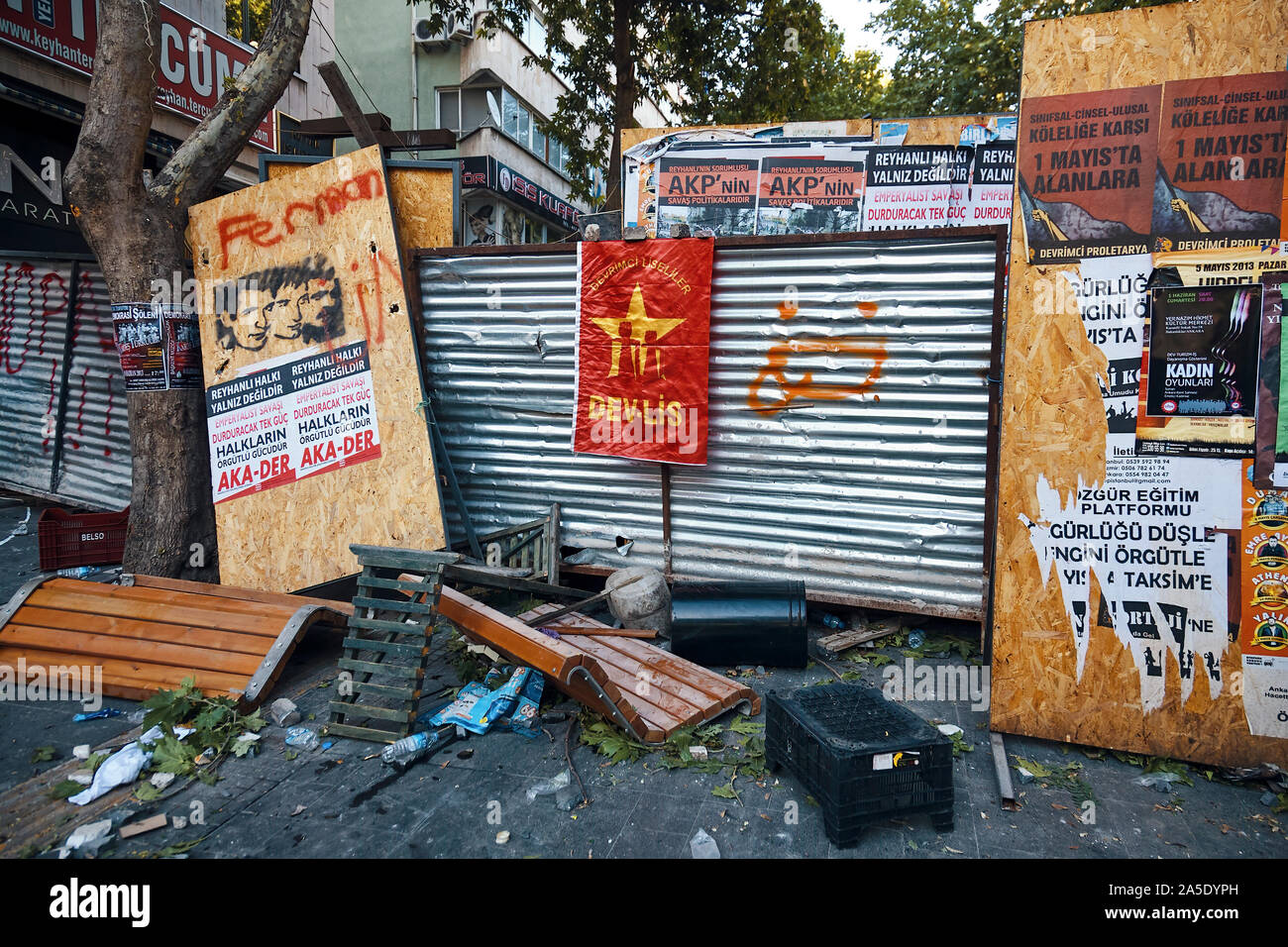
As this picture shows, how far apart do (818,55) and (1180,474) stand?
12781mm

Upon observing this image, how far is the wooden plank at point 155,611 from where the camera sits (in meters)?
4.59

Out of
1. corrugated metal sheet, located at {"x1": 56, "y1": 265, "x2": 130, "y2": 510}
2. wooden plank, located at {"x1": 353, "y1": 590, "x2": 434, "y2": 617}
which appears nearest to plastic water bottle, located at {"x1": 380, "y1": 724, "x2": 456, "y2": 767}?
wooden plank, located at {"x1": 353, "y1": 590, "x2": 434, "y2": 617}

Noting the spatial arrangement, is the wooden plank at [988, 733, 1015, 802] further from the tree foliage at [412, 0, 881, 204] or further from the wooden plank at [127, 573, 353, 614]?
the tree foliage at [412, 0, 881, 204]

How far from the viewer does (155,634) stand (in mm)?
4551

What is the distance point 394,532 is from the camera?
216 inches

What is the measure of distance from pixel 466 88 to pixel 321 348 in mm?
16206

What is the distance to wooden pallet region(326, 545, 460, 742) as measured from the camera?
393 cm

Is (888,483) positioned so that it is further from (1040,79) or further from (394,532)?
(394,532)

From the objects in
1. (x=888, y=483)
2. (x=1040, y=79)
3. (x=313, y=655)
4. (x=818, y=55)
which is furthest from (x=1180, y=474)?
(x=818, y=55)

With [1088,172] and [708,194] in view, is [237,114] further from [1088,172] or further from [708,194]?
[1088,172]

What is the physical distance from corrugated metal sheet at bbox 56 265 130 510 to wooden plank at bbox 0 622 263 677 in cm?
383

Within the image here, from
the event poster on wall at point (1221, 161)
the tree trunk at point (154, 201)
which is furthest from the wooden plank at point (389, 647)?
the event poster on wall at point (1221, 161)

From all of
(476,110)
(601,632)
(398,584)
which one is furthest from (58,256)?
(476,110)

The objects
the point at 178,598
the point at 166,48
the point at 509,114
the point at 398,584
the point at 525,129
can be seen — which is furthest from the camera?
the point at 525,129
